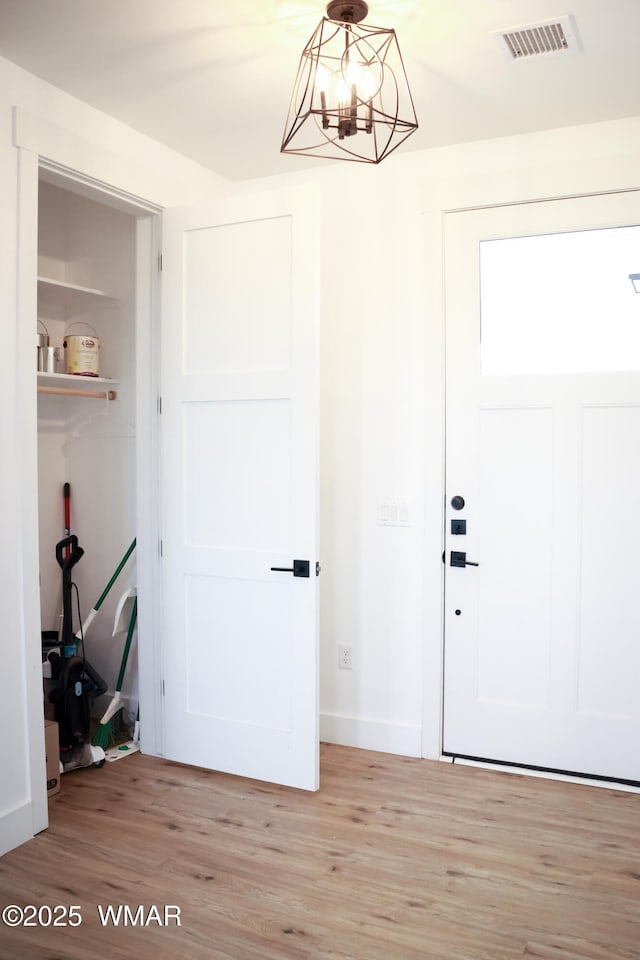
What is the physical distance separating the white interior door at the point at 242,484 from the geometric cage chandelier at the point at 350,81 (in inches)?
16.6

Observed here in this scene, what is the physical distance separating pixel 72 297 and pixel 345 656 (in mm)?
2240

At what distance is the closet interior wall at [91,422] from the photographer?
3674mm

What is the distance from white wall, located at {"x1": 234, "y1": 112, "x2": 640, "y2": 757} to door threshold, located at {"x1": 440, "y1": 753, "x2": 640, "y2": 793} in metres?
0.13

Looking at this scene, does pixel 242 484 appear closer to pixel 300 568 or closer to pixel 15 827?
pixel 300 568

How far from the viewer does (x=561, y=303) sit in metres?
2.95

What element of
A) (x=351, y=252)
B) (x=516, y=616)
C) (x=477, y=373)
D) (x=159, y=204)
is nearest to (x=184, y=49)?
(x=159, y=204)

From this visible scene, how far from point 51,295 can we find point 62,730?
2.10 meters

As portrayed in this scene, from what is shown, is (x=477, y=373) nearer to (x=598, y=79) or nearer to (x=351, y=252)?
(x=351, y=252)

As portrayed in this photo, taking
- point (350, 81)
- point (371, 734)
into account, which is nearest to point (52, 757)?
point (371, 734)

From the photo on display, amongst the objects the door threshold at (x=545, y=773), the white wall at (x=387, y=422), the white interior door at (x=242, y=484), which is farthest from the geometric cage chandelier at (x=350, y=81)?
the door threshold at (x=545, y=773)

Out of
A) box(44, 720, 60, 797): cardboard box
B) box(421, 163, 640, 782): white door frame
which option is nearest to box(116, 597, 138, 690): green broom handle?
box(44, 720, 60, 797): cardboard box

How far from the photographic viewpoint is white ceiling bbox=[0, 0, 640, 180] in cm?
209

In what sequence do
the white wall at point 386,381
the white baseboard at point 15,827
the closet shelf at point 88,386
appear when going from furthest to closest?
the closet shelf at point 88,386, the white wall at point 386,381, the white baseboard at point 15,827

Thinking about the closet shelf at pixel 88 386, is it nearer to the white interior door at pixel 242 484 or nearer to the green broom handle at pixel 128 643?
the white interior door at pixel 242 484
